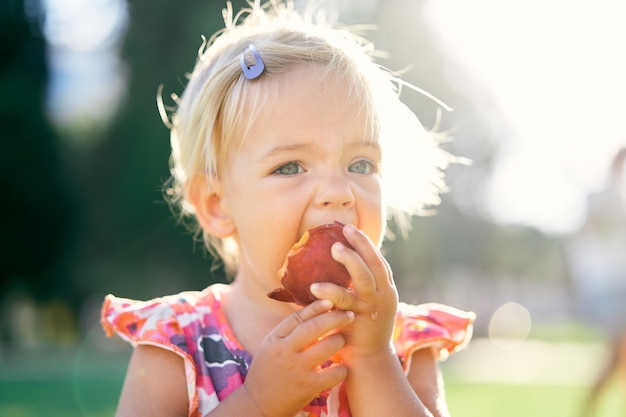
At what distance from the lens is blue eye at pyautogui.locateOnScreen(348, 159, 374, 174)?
2408 millimetres

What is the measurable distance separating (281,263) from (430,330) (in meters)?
0.60

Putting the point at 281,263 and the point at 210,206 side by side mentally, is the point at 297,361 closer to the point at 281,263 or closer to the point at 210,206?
the point at 281,263

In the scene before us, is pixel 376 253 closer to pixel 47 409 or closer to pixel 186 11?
pixel 47 409

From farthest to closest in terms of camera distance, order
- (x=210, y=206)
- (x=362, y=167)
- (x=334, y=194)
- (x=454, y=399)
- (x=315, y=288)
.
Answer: (x=454, y=399) → (x=210, y=206) → (x=362, y=167) → (x=334, y=194) → (x=315, y=288)

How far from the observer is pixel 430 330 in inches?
102

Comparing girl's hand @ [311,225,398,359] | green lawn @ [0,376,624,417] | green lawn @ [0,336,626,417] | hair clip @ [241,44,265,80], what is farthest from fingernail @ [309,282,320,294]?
green lawn @ [0,376,624,417]

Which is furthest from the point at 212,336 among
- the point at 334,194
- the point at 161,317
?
the point at 334,194

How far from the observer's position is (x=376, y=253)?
201 cm

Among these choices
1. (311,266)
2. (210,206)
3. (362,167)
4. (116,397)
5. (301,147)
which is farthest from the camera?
(116,397)

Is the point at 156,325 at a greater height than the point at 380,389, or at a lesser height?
greater

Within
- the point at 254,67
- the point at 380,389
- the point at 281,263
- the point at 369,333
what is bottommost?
the point at 380,389

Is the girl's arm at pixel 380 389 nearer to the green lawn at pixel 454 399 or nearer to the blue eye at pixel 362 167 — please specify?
the blue eye at pixel 362 167

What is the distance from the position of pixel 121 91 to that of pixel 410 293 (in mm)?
13814

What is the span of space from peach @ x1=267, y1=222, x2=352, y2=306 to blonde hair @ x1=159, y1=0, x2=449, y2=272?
0.51 m
